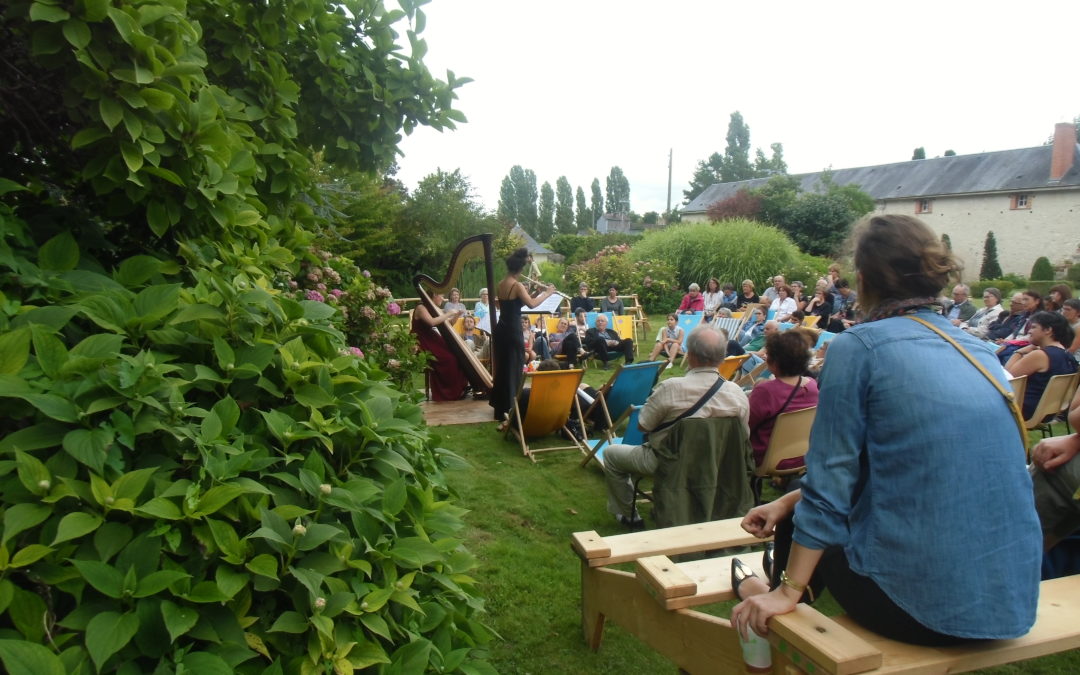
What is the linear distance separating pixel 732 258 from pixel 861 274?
2070 cm

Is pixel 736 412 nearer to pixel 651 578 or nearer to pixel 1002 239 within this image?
pixel 651 578

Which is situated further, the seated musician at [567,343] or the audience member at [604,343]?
the audience member at [604,343]

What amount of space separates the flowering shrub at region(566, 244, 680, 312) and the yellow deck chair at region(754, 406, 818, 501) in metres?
16.5

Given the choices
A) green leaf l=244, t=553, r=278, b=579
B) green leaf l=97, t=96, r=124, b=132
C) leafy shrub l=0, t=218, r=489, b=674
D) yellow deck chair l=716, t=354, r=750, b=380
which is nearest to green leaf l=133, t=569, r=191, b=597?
leafy shrub l=0, t=218, r=489, b=674

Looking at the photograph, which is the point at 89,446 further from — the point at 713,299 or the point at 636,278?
the point at 636,278

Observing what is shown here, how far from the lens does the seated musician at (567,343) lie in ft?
36.2

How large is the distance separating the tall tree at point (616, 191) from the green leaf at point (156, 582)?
348 feet

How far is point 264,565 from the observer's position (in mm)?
1261

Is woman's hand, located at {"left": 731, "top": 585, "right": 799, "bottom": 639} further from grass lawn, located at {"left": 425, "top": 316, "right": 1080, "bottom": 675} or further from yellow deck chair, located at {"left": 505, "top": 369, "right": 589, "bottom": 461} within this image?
yellow deck chair, located at {"left": 505, "top": 369, "right": 589, "bottom": 461}

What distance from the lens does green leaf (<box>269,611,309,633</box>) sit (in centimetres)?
127

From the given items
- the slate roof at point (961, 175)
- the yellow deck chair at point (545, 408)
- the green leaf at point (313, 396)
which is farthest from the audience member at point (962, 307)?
the slate roof at point (961, 175)

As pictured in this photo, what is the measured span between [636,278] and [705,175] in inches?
2583

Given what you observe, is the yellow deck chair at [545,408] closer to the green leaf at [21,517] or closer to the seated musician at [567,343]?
the seated musician at [567,343]

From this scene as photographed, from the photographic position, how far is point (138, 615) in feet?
3.76
